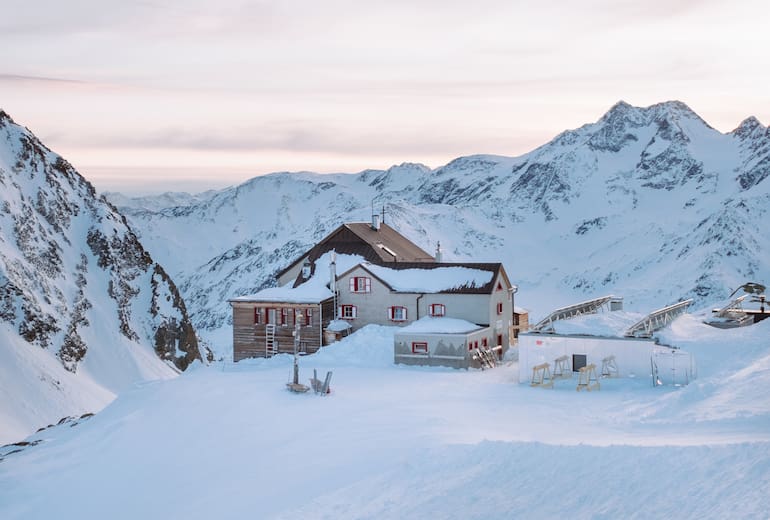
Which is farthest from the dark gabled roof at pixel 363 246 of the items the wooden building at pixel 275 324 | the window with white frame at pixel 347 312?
the wooden building at pixel 275 324

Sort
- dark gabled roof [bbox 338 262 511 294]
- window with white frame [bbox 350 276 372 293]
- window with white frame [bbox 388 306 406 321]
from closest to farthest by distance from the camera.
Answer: dark gabled roof [bbox 338 262 511 294], window with white frame [bbox 388 306 406 321], window with white frame [bbox 350 276 372 293]

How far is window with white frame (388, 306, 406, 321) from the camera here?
52500 mm

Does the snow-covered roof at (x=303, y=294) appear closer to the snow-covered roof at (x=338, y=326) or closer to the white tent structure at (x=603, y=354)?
Answer: the snow-covered roof at (x=338, y=326)

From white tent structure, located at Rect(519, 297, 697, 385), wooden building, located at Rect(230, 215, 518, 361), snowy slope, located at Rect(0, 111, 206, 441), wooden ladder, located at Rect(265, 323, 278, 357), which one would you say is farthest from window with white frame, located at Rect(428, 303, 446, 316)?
snowy slope, located at Rect(0, 111, 206, 441)

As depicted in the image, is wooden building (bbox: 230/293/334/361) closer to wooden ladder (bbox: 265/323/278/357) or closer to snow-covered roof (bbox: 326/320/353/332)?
wooden ladder (bbox: 265/323/278/357)

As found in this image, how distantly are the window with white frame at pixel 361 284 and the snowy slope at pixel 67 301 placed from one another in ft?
166

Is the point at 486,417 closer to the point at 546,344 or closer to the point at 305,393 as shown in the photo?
the point at 305,393

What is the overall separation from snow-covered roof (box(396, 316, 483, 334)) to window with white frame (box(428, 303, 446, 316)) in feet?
3.74

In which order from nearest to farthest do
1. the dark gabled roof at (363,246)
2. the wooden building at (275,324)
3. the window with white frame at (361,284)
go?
the wooden building at (275,324) < the window with white frame at (361,284) < the dark gabled roof at (363,246)

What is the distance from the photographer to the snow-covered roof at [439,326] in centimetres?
4659

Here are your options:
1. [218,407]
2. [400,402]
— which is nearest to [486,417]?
[400,402]

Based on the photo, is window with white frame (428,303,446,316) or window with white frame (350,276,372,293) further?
window with white frame (350,276,372,293)

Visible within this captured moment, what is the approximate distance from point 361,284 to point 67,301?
3685 inches

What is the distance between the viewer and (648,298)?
126188 mm
